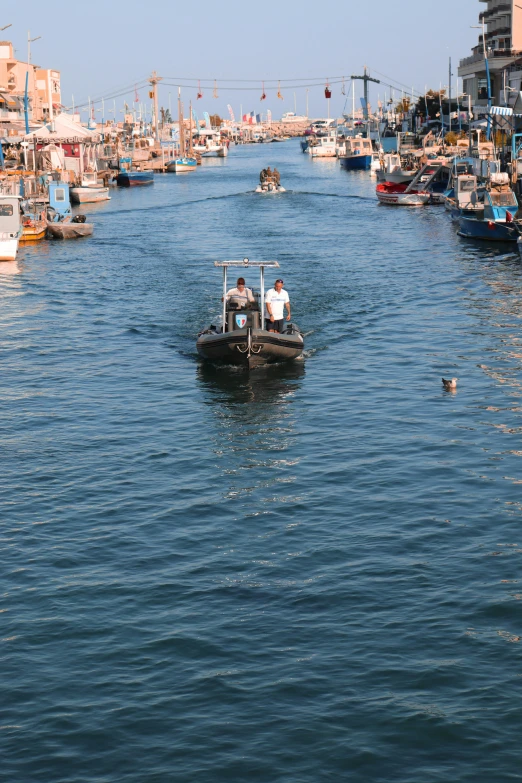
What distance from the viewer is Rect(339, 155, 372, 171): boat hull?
484ft

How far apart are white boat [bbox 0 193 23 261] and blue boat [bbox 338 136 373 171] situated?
320 ft

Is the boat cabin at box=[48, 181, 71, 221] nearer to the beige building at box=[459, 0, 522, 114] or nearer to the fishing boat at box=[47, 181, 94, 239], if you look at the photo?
the fishing boat at box=[47, 181, 94, 239]

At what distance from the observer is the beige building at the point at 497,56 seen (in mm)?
125750

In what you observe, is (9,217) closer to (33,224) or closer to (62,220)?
(33,224)

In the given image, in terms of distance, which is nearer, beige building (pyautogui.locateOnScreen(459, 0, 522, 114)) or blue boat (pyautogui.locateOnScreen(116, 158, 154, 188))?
beige building (pyautogui.locateOnScreen(459, 0, 522, 114))

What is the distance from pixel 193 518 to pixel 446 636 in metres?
6.18

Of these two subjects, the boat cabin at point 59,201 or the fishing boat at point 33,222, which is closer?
the fishing boat at point 33,222

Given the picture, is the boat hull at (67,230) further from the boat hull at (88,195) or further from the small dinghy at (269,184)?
the small dinghy at (269,184)

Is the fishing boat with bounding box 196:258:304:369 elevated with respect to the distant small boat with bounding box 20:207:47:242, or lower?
lower

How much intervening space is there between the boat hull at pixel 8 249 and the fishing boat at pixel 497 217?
2521 centimetres

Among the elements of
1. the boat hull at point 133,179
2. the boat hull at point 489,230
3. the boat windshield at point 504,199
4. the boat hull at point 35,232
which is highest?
the boat hull at point 133,179

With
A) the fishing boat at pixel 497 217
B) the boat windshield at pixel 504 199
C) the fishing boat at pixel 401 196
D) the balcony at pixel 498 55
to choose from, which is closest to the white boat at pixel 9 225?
the fishing boat at pixel 497 217

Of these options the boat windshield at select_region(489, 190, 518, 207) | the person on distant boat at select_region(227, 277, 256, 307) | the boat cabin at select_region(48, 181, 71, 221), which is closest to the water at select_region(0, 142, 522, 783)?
the person on distant boat at select_region(227, 277, 256, 307)

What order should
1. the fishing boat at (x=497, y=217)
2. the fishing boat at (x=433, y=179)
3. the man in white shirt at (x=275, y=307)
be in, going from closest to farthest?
the man in white shirt at (x=275, y=307) → the fishing boat at (x=497, y=217) → the fishing boat at (x=433, y=179)
